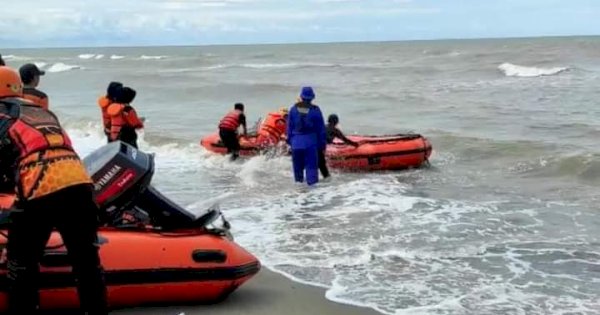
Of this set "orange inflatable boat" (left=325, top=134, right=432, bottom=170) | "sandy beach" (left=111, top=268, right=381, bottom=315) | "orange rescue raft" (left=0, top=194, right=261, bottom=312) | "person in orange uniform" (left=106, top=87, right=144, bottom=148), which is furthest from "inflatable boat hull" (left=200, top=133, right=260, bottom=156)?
"orange rescue raft" (left=0, top=194, right=261, bottom=312)

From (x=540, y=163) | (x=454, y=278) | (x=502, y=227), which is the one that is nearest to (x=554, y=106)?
(x=540, y=163)

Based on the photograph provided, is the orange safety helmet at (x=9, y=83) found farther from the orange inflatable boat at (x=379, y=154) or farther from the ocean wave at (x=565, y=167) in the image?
the ocean wave at (x=565, y=167)

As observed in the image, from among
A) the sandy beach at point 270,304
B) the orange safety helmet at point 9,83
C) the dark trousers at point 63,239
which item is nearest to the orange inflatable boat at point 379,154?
the sandy beach at point 270,304

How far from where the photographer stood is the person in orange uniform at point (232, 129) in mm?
12812

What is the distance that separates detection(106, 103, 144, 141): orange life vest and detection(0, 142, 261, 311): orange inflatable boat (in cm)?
412

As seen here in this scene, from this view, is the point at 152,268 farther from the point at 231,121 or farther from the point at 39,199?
the point at 231,121

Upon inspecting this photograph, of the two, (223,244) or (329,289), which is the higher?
(223,244)

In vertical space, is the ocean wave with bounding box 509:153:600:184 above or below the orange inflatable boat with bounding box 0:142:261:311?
below

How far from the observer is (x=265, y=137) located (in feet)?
41.3

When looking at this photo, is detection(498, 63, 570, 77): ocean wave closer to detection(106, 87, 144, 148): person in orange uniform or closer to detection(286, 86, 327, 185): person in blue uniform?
detection(286, 86, 327, 185): person in blue uniform

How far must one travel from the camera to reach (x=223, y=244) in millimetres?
4898

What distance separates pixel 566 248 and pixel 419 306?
2.34 m

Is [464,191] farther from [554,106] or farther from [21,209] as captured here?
[554,106]

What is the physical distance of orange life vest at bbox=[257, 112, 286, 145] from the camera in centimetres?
1242
